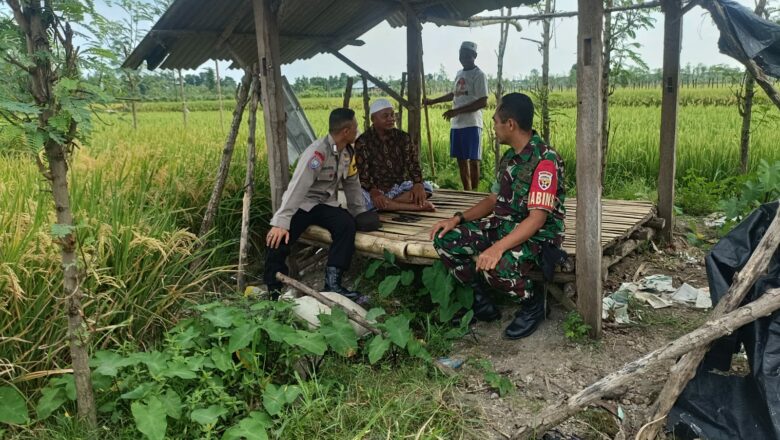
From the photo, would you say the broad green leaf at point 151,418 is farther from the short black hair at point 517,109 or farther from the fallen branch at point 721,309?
the short black hair at point 517,109

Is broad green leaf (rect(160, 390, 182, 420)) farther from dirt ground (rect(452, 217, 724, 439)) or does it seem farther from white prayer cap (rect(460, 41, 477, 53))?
white prayer cap (rect(460, 41, 477, 53))

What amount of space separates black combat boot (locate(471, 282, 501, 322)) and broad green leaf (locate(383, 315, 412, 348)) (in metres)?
0.77

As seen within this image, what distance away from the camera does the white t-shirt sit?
20.1ft

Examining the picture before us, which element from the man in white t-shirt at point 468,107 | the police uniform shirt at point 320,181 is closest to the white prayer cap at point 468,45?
the man in white t-shirt at point 468,107

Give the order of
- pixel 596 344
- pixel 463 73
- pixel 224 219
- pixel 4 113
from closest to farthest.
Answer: pixel 4 113, pixel 596 344, pixel 224 219, pixel 463 73

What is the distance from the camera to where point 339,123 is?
4.03 metres

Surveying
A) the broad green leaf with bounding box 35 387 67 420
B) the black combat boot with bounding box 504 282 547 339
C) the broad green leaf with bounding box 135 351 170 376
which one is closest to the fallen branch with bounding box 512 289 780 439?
the black combat boot with bounding box 504 282 547 339

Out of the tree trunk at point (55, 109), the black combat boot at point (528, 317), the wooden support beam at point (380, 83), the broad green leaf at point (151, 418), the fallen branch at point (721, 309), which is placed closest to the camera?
the tree trunk at point (55, 109)

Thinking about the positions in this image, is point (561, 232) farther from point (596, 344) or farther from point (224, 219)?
point (224, 219)

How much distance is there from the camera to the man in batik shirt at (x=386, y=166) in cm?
498

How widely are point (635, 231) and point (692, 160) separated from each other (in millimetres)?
3325

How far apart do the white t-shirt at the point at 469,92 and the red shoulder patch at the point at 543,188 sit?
Result: 3.14m

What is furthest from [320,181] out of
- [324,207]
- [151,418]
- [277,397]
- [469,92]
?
[469,92]

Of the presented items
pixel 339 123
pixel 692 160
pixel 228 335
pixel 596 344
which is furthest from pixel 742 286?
pixel 692 160
